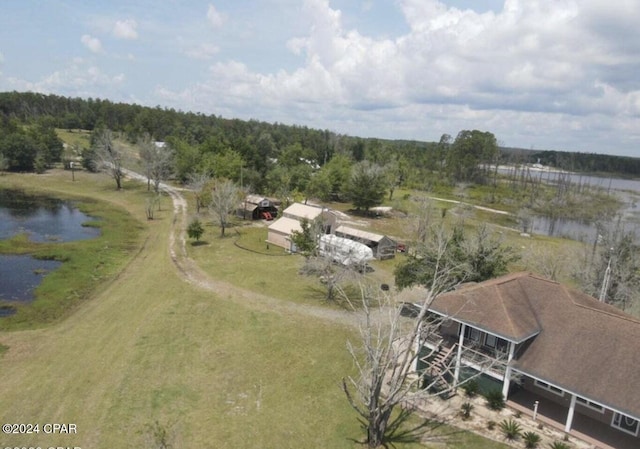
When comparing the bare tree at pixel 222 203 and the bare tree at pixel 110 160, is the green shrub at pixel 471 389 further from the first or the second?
the bare tree at pixel 110 160

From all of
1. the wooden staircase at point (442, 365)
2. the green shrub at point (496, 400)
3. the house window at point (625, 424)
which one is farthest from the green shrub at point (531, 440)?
the house window at point (625, 424)

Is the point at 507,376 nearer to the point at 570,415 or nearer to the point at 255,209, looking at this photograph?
the point at 570,415

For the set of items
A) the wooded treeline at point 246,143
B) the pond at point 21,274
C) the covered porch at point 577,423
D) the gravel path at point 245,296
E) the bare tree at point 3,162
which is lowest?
the pond at point 21,274

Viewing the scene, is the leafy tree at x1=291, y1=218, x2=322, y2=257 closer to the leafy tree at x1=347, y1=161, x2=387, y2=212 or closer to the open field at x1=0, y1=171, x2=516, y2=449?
the open field at x1=0, y1=171, x2=516, y2=449

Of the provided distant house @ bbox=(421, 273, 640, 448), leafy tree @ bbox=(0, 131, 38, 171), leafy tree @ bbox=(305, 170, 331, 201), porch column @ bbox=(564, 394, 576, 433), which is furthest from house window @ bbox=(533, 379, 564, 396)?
leafy tree @ bbox=(0, 131, 38, 171)

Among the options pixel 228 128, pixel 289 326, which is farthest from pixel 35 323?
pixel 228 128

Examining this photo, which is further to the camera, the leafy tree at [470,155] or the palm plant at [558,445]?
the leafy tree at [470,155]
